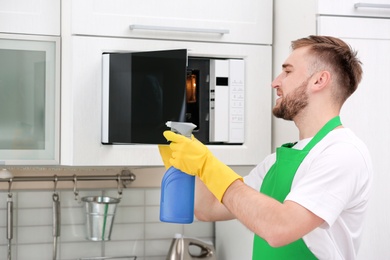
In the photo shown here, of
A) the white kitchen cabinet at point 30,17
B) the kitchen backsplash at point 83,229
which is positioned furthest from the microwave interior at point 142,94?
the kitchen backsplash at point 83,229

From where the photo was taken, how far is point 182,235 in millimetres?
2621

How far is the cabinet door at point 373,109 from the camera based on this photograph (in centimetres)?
201

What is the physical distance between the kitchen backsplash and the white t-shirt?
36.4 inches

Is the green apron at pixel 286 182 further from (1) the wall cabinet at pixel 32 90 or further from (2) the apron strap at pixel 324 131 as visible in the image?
(1) the wall cabinet at pixel 32 90

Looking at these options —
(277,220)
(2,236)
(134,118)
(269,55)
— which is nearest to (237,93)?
(269,55)

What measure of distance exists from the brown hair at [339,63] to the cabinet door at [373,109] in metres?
0.20

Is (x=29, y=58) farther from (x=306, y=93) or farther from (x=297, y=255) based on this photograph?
(x=297, y=255)

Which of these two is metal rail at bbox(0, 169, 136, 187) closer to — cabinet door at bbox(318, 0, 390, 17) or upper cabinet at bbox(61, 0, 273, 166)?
upper cabinet at bbox(61, 0, 273, 166)

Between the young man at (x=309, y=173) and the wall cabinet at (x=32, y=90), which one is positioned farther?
the wall cabinet at (x=32, y=90)

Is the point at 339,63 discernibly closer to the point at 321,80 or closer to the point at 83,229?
the point at 321,80

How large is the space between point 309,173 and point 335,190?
78 millimetres

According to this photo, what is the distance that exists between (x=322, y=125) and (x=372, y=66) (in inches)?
13.3

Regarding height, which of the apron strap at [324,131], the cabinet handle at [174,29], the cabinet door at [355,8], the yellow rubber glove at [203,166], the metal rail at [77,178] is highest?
the cabinet door at [355,8]

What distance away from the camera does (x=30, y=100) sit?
2150 millimetres
